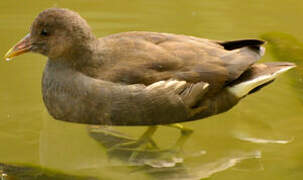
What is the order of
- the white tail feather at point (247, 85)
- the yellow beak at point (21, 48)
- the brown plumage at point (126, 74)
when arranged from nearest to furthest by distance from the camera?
the brown plumage at point (126, 74) → the yellow beak at point (21, 48) → the white tail feather at point (247, 85)

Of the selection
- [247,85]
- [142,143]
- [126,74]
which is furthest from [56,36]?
[247,85]

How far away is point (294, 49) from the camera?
7.20m

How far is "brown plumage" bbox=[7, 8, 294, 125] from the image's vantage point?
5660 millimetres

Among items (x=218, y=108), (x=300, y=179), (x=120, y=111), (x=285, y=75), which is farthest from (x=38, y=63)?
(x=300, y=179)

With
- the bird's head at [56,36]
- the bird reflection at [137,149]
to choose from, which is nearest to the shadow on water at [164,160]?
the bird reflection at [137,149]

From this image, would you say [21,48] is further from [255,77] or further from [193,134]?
[255,77]

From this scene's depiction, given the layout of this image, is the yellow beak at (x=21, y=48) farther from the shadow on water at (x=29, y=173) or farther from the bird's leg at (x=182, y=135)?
the bird's leg at (x=182, y=135)

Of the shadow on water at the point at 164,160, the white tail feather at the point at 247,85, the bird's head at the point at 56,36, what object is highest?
the bird's head at the point at 56,36

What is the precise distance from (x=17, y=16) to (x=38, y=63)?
1406 mm

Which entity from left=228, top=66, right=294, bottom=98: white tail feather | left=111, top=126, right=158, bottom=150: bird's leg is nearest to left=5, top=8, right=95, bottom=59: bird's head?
left=111, top=126, right=158, bottom=150: bird's leg

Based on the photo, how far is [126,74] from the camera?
18.5ft

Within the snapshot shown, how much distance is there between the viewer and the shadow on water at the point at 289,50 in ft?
22.3

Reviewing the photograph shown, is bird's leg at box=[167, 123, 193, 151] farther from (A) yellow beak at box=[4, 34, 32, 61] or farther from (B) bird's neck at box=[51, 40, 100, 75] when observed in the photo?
(A) yellow beak at box=[4, 34, 32, 61]

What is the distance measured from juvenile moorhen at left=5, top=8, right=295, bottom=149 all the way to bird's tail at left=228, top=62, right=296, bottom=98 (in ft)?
0.04
